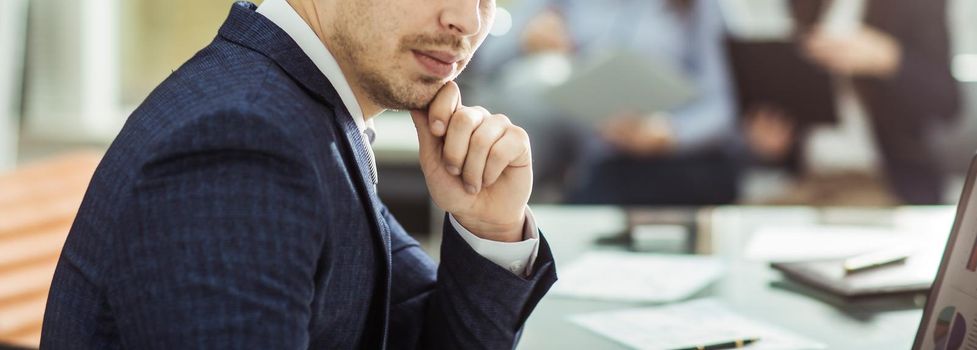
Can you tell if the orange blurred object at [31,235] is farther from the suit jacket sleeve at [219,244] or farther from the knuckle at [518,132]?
the suit jacket sleeve at [219,244]

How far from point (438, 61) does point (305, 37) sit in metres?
0.14

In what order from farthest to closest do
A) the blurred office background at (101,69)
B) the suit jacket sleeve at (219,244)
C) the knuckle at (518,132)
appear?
the blurred office background at (101,69) < the knuckle at (518,132) < the suit jacket sleeve at (219,244)

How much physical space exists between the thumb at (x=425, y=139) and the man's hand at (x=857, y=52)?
109 inches

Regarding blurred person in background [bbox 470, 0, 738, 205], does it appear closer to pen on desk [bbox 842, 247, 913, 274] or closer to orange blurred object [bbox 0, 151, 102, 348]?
pen on desk [bbox 842, 247, 913, 274]

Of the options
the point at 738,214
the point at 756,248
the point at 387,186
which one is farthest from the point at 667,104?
the point at 387,186

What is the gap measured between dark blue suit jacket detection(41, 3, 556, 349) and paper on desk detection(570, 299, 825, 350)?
17.0 inches

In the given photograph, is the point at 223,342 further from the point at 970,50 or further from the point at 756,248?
the point at 970,50

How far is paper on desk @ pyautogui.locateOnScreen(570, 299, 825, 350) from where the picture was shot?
4.23ft

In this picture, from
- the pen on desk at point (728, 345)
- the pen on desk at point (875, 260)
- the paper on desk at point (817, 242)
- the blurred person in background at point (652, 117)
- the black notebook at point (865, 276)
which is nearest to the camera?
the pen on desk at point (728, 345)

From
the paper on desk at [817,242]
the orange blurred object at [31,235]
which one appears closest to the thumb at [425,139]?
the paper on desk at [817,242]

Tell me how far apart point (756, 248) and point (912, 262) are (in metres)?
0.29

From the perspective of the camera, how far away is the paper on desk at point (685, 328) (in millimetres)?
1288

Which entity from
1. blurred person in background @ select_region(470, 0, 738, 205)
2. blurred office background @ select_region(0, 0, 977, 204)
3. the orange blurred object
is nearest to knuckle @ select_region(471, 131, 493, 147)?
the orange blurred object

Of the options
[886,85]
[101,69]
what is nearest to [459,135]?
[886,85]
